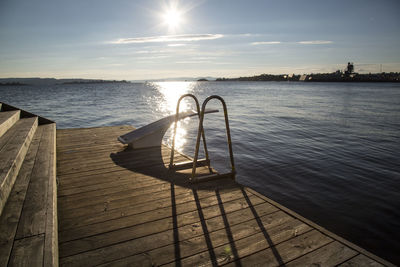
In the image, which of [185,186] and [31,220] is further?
[185,186]

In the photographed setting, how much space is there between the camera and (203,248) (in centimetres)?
257

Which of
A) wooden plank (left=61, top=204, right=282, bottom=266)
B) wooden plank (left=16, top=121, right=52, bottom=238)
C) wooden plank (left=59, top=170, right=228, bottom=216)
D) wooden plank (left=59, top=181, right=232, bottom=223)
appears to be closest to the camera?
wooden plank (left=16, top=121, right=52, bottom=238)

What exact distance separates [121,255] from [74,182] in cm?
236

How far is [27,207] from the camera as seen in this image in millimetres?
2645

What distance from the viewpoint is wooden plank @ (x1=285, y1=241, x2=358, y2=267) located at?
2369 mm

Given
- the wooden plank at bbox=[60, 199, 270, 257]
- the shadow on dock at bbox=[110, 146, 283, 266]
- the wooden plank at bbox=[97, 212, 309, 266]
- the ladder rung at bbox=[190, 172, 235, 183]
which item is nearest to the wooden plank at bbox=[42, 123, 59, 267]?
the wooden plank at bbox=[60, 199, 270, 257]

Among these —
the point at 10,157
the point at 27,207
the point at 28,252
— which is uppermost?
the point at 10,157

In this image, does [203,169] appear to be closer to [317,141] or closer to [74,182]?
[74,182]

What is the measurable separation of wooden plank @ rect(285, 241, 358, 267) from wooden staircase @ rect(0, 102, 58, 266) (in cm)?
240

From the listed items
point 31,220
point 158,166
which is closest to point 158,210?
point 31,220

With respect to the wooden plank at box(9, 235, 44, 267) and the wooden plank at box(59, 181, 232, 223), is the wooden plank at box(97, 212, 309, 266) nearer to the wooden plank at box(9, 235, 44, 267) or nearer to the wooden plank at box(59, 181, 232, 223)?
the wooden plank at box(9, 235, 44, 267)

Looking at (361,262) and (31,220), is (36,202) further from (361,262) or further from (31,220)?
(361,262)

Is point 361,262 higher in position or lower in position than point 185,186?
lower

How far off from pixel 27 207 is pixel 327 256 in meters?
3.41
